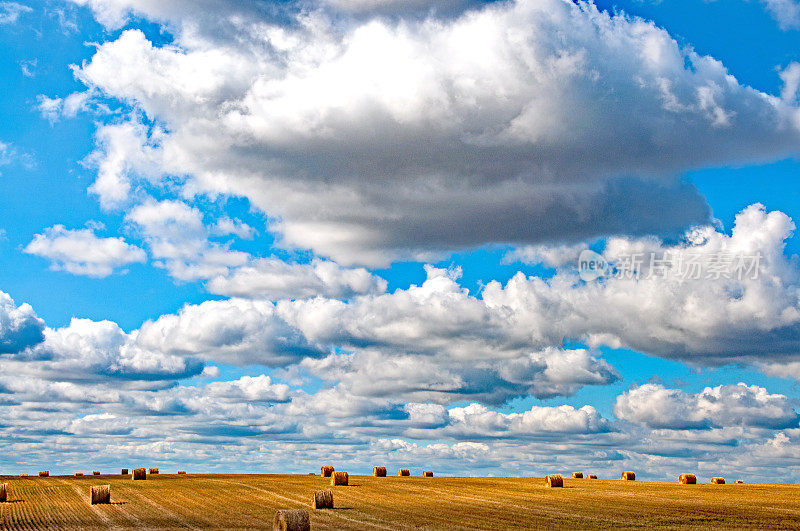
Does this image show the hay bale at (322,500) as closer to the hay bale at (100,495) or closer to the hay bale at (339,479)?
the hay bale at (100,495)

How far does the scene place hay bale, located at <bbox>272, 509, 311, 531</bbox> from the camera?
37.6 m

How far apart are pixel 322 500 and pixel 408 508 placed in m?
5.32

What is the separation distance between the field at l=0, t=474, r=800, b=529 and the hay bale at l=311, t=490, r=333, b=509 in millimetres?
729

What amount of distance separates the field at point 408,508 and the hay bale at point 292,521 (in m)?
4.54

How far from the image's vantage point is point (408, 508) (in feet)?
181

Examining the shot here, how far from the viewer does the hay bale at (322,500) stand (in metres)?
55.0

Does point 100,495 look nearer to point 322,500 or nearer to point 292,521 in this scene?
point 322,500

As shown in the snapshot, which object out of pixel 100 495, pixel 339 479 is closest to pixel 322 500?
pixel 100 495

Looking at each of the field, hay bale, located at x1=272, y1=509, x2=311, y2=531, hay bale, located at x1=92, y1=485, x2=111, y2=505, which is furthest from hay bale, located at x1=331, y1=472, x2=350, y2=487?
hay bale, located at x1=272, y1=509, x2=311, y2=531

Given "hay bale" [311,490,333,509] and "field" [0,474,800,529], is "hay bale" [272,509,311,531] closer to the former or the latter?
"field" [0,474,800,529]

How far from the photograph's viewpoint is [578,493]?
69.1 metres

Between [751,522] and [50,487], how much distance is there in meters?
62.5

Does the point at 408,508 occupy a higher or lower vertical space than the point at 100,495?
lower

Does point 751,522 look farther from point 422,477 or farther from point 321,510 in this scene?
point 422,477
